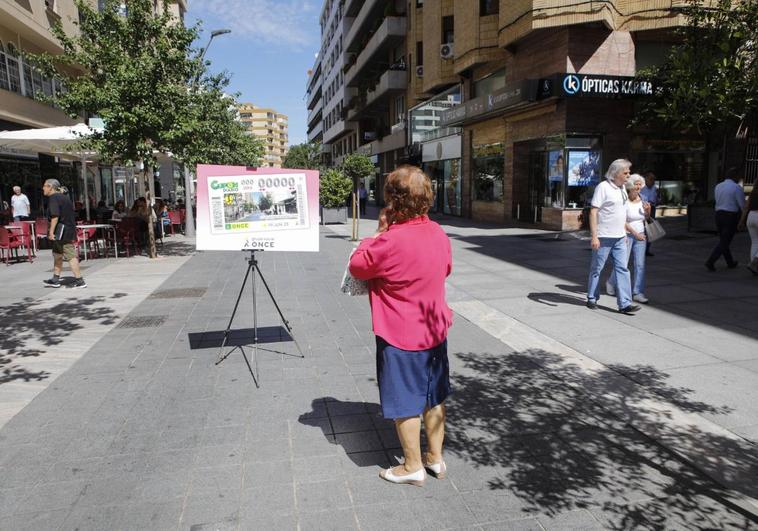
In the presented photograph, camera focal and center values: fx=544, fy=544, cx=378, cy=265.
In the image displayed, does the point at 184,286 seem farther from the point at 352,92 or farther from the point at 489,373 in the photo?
the point at 352,92

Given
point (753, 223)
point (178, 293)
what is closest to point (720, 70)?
point (753, 223)

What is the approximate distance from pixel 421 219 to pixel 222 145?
24778 mm

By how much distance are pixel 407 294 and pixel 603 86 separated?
1520 centimetres

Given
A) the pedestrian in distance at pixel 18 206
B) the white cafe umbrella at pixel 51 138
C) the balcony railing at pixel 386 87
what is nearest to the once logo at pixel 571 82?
the white cafe umbrella at pixel 51 138

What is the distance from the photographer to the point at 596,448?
348 cm

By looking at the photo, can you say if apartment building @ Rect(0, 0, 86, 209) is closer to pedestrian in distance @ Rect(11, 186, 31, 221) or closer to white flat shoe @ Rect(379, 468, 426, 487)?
pedestrian in distance @ Rect(11, 186, 31, 221)

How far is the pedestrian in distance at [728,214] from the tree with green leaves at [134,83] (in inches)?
426

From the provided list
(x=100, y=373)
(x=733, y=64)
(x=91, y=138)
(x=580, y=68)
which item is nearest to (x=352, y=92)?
(x=580, y=68)

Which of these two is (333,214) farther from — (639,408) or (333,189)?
(639,408)

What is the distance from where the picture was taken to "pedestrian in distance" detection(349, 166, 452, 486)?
282 centimetres

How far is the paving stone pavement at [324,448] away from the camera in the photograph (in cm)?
280

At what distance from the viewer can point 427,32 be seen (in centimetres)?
2638

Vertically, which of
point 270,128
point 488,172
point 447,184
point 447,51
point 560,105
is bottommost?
point 447,184

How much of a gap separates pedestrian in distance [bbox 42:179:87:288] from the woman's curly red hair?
321 inches
